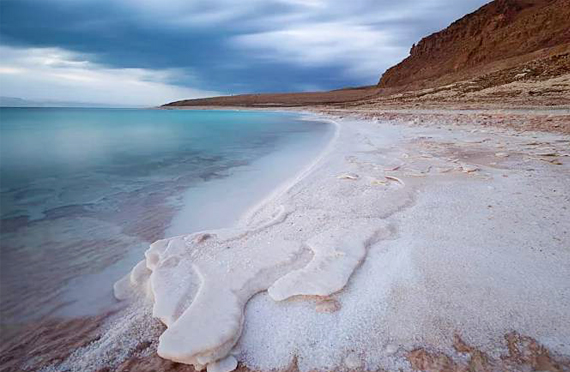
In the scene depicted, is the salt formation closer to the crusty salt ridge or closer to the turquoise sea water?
the crusty salt ridge

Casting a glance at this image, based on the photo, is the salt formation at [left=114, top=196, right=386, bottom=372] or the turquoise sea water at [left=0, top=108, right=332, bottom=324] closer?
the salt formation at [left=114, top=196, right=386, bottom=372]

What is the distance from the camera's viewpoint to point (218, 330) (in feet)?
5.10

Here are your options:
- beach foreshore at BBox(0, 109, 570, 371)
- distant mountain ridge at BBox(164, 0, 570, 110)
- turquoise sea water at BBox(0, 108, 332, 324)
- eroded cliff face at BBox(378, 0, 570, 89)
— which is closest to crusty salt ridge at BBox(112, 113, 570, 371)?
beach foreshore at BBox(0, 109, 570, 371)

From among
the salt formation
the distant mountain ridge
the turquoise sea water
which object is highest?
the distant mountain ridge

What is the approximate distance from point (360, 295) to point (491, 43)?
5490 cm

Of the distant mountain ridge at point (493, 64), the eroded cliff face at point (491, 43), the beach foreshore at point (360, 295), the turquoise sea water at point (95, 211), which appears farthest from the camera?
the eroded cliff face at point (491, 43)

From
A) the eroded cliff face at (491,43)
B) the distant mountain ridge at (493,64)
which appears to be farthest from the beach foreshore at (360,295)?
the eroded cliff face at (491,43)

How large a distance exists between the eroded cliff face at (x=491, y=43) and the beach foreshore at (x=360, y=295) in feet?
109

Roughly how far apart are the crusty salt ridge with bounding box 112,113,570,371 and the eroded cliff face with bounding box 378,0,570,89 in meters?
32.6

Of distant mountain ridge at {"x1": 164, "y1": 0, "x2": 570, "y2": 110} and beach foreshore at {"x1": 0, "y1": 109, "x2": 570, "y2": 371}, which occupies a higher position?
distant mountain ridge at {"x1": 164, "y1": 0, "x2": 570, "y2": 110}

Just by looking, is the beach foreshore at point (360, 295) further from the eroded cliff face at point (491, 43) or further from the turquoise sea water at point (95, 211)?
the eroded cliff face at point (491, 43)

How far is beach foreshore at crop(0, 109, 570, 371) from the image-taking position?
1.45m

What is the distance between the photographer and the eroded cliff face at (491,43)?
33469 mm

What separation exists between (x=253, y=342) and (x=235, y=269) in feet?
2.28
